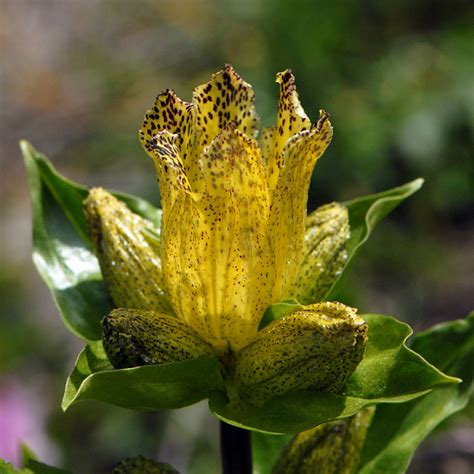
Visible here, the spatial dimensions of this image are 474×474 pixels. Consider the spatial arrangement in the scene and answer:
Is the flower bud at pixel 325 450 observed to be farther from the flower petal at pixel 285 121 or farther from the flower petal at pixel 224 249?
the flower petal at pixel 285 121

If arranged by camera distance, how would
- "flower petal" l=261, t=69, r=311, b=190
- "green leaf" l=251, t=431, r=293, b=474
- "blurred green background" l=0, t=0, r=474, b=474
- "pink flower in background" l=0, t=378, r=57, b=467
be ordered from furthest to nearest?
"blurred green background" l=0, t=0, r=474, b=474, "pink flower in background" l=0, t=378, r=57, b=467, "green leaf" l=251, t=431, r=293, b=474, "flower petal" l=261, t=69, r=311, b=190

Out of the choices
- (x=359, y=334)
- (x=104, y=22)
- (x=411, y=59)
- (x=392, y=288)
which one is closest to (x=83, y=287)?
(x=359, y=334)

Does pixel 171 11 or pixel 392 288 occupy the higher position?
pixel 171 11

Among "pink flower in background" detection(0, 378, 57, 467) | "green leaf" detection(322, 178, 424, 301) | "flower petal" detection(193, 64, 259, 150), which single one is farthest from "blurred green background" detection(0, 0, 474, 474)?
"flower petal" detection(193, 64, 259, 150)

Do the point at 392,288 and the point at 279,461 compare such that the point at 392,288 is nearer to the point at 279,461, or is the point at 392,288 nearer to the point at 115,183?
the point at 115,183

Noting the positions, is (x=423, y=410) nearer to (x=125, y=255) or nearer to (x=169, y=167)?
(x=125, y=255)

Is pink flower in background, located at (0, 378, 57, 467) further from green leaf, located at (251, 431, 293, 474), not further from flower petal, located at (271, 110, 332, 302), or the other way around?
flower petal, located at (271, 110, 332, 302)

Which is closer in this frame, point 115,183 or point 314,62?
point 314,62

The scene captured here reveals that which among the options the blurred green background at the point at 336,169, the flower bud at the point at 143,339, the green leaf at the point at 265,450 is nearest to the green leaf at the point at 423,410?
the green leaf at the point at 265,450
